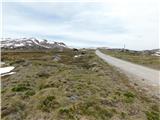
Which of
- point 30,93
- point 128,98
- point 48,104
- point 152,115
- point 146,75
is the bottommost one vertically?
point 146,75

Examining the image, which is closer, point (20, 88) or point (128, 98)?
point (128, 98)

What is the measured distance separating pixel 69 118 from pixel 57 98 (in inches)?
109

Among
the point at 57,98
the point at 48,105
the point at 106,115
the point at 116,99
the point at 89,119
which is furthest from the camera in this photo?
the point at 116,99

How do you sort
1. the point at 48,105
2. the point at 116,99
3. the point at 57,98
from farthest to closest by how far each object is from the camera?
the point at 116,99 → the point at 57,98 → the point at 48,105

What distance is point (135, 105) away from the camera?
1386cm

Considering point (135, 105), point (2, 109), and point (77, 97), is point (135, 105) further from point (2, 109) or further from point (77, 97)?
point (2, 109)

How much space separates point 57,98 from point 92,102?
1.96m

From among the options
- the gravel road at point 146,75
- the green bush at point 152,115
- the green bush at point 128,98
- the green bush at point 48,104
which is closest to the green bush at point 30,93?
the green bush at point 48,104

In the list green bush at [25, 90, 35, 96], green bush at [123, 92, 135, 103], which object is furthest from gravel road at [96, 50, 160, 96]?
green bush at [25, 90, 35, 96]

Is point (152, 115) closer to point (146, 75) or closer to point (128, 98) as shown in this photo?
point (128, 98)

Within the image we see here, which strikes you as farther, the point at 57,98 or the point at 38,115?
the point at 57,98

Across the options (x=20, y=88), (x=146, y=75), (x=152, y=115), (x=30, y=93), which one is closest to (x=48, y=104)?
(x=30, y=93)

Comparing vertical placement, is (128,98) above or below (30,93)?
below

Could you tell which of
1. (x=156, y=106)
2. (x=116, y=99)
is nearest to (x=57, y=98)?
(x=116, y=99)
